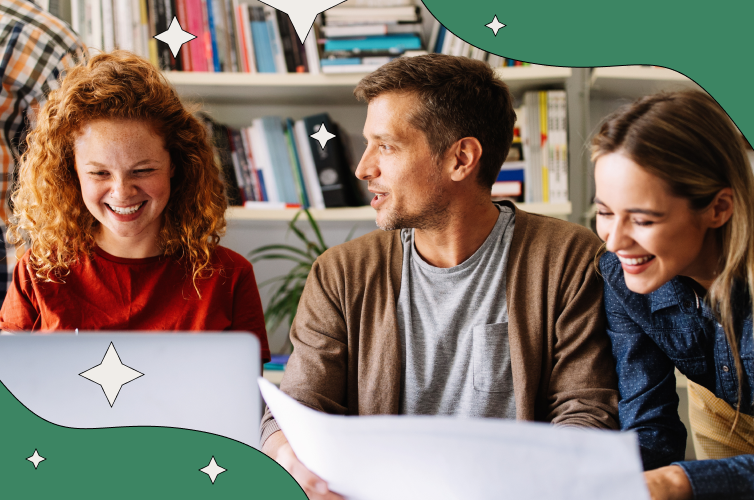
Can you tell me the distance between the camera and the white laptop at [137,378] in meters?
0.75

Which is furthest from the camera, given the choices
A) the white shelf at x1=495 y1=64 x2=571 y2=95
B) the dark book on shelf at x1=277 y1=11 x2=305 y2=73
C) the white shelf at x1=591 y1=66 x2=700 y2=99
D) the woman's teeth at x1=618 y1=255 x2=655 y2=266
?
the dark book on shelf at x1=277 y1=11 x2=305 y2=73

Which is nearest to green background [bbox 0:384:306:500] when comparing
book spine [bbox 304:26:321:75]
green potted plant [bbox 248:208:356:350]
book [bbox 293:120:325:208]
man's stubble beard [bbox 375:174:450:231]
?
man's stubble beard [bbox 375:174:450:231]

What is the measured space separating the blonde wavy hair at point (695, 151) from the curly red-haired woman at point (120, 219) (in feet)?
2.38

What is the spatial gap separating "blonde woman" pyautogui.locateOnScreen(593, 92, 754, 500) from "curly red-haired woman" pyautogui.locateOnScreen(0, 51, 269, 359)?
2.23 ft

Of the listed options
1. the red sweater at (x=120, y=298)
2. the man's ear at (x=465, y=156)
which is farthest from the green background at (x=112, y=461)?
the man's ear at (x=465, y=156)

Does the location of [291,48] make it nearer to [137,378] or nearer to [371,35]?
[371,35]

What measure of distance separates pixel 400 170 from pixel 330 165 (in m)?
0.66

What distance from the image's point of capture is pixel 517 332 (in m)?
1.02

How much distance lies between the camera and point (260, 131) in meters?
1.78

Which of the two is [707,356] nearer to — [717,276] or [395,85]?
[717,276]

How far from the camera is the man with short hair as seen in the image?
1019 mm

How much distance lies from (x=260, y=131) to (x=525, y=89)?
2.54ft

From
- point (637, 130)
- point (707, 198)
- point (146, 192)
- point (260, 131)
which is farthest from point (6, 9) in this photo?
point (707, 198)

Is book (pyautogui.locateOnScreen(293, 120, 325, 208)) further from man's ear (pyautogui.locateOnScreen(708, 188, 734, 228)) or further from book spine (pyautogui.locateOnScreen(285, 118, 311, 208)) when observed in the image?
man's ear (pyautogui.locateOnScreen(708, 188, 734, 228))
